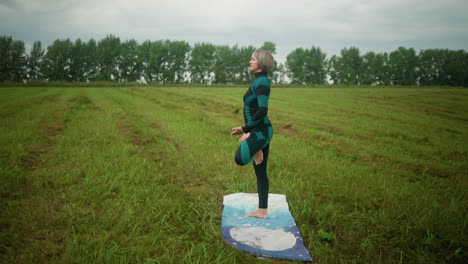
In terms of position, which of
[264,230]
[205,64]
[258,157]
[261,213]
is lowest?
[264,230]

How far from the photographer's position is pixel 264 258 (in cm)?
272

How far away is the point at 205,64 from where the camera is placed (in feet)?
324

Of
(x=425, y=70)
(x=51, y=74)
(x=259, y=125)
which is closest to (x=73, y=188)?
(x=259, y=125)

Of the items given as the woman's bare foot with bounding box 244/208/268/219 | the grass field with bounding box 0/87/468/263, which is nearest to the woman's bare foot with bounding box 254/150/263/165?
the woman's bare foot with bounding box 244/208/268/219

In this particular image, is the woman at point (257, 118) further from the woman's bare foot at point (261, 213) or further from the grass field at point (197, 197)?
the grass field at point (197, 197)

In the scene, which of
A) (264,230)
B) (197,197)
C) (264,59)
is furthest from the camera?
(197,197)

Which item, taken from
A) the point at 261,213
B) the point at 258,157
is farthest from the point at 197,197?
the point at 258,157

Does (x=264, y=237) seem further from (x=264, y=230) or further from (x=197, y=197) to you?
(x=197, y=197)

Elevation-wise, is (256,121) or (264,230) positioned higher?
(256,121)

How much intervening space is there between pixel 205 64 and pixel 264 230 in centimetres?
10040

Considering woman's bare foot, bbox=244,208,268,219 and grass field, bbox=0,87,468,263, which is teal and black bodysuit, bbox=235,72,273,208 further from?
grass field, bbox=0,87,468,263

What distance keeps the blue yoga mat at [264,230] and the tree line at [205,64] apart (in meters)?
76.2

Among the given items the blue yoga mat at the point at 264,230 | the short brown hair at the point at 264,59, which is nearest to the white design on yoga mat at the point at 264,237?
the blue yoga mat at the point at 264,230

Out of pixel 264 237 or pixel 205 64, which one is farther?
pixel 205 64
